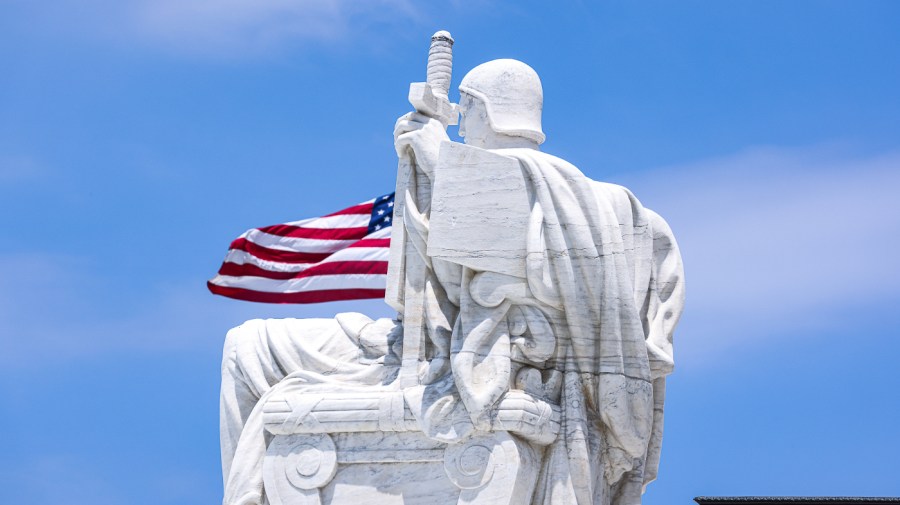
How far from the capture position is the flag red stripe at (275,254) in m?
23.8

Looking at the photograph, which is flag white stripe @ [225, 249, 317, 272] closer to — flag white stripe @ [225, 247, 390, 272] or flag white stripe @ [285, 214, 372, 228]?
flag white stripe @ [225, 247, 390, 272]

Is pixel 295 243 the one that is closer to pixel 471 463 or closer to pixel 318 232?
pixel 318 232

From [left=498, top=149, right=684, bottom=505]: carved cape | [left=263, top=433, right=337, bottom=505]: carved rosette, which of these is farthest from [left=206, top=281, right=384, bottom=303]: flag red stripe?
[left=498, top=149, right=684, bottom=505]: carved cape

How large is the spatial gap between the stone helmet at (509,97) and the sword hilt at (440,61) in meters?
0.24

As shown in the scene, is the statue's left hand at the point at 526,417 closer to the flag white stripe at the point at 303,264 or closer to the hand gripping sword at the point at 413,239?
the hand gripping sword at the point at 413,239

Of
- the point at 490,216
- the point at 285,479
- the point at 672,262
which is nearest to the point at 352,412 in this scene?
the point at 285,479

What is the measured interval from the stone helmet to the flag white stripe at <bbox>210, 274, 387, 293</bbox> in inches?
156

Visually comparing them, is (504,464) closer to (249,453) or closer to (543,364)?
(543,364)

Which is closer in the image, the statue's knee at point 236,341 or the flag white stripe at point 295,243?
the statue's knee at point 236,341

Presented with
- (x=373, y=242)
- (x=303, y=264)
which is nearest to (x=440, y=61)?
(x=373, y=242)

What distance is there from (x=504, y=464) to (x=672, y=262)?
9.20 ft

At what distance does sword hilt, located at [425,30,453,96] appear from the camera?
19703 mm

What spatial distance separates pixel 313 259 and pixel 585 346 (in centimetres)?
562

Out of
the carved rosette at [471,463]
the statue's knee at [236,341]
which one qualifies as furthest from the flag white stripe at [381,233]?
the carved rosette at [471,463]
